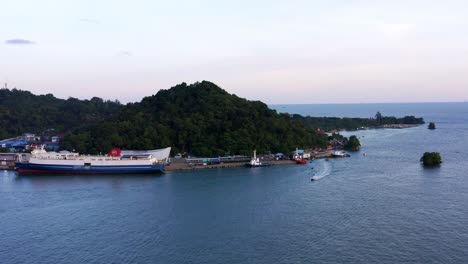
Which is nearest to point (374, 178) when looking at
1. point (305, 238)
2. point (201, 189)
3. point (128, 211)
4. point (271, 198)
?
point (271, 198)

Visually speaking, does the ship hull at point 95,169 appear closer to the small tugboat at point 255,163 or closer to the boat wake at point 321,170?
the small tugboat at point 255,163

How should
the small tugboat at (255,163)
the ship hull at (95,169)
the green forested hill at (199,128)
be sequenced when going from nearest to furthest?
the ship hull at (95,169), the small tugboat at (255,163), the green forested hill at (199,128)

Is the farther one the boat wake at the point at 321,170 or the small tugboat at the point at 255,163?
the small tugboat at the point at 255,163

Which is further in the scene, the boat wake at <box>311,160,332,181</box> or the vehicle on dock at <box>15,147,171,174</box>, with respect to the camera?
the vehicle on dock at <box>15,147,171,174</box>

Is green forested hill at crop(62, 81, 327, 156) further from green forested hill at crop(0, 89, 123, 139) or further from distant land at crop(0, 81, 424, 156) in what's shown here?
green forested hill at crop(0, 89, 123, 139)

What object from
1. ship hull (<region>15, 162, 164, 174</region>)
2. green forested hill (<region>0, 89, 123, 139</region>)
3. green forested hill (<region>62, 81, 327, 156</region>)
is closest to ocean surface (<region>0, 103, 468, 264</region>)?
ship hull (<region>15, 162, 164, 174</region>)

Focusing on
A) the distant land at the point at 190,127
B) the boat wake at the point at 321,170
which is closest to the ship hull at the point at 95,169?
the distant land at the point at 190,127

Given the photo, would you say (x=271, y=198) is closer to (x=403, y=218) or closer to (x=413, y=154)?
(x=403, y=218)

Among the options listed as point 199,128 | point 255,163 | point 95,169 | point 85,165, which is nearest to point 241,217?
point 255,163
